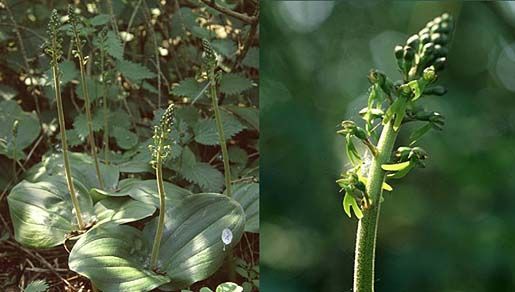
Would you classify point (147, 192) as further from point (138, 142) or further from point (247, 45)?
point (247, 45)

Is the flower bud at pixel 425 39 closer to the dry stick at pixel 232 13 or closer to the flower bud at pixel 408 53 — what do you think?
the flower bud at pixel 408 53

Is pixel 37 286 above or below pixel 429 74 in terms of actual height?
below

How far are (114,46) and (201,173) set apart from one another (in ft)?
0.92

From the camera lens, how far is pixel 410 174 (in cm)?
142

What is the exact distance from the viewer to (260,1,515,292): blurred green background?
1.41 meters

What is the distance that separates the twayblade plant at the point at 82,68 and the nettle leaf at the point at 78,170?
0.01 m

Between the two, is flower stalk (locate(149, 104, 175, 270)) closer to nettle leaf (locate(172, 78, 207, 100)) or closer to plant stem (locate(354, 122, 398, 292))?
nettle leaf (locate(172, 78, 207, 100))

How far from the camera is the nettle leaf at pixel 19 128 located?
60.6 inches

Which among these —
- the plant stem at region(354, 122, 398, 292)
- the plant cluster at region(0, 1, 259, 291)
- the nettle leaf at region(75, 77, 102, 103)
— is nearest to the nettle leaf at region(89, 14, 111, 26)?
the plant cluster at region(0, 1, 259, 291)

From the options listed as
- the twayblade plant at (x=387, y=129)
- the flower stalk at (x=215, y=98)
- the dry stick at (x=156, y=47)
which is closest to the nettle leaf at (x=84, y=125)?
the dry stick at (x=156, y=47)

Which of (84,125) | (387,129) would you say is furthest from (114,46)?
(387,129)

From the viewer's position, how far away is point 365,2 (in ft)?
4.52

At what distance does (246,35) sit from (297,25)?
10cm

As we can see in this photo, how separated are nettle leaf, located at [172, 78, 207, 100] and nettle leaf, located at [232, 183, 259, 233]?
0.59 feet
